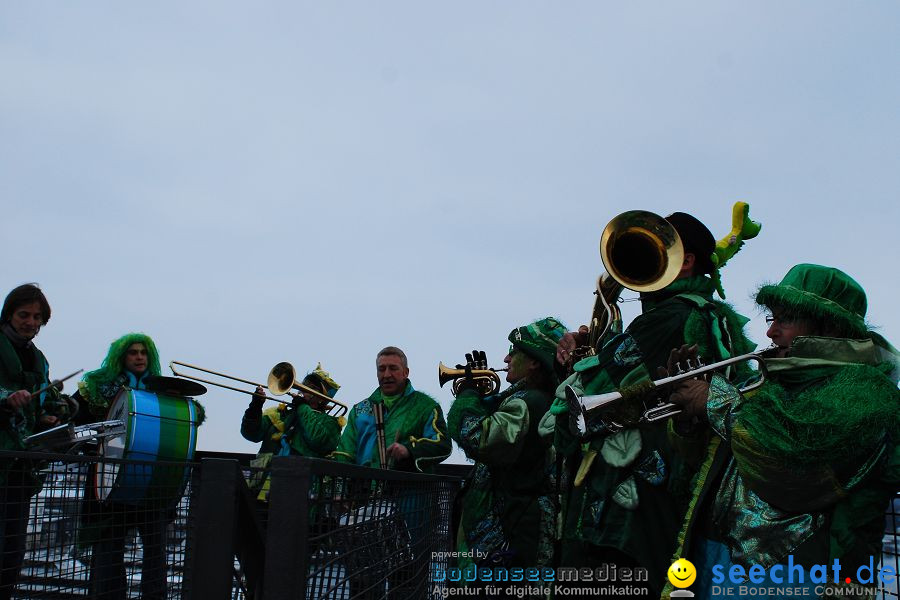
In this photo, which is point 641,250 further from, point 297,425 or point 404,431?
point 297,425

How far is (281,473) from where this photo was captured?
2.18 metres

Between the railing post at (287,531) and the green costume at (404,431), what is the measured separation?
478cm

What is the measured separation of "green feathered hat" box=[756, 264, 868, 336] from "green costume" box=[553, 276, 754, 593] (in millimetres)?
646

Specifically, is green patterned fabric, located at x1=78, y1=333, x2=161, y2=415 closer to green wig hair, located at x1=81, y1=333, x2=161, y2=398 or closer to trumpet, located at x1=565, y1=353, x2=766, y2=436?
green wig hair, located at x1=81, y1=333, x2=161, y2=398

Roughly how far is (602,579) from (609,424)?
65cm

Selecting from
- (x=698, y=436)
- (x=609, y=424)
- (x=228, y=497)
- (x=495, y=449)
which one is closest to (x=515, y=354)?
(x=495, y=449)

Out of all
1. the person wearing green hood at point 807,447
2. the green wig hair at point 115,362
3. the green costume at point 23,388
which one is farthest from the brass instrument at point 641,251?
the green wig hair at point 115,362

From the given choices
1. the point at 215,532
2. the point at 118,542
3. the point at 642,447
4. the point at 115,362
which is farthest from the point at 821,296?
the point at 115,362

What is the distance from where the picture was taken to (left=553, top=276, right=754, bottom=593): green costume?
367 centimetres

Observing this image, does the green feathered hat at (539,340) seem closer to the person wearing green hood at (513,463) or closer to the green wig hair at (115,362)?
the person wearing green hood at (513,463)

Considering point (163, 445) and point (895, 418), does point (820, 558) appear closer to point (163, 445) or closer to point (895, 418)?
point (895, 418)

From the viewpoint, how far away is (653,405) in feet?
11.7

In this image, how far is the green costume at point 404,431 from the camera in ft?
22.9

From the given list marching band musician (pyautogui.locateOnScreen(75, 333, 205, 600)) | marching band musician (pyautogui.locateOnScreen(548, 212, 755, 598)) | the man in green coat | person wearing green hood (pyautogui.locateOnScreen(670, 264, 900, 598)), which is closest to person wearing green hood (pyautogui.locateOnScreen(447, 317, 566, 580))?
marching band musician (pyautogui.locateOnScreen(548, 212, 755, 598))
